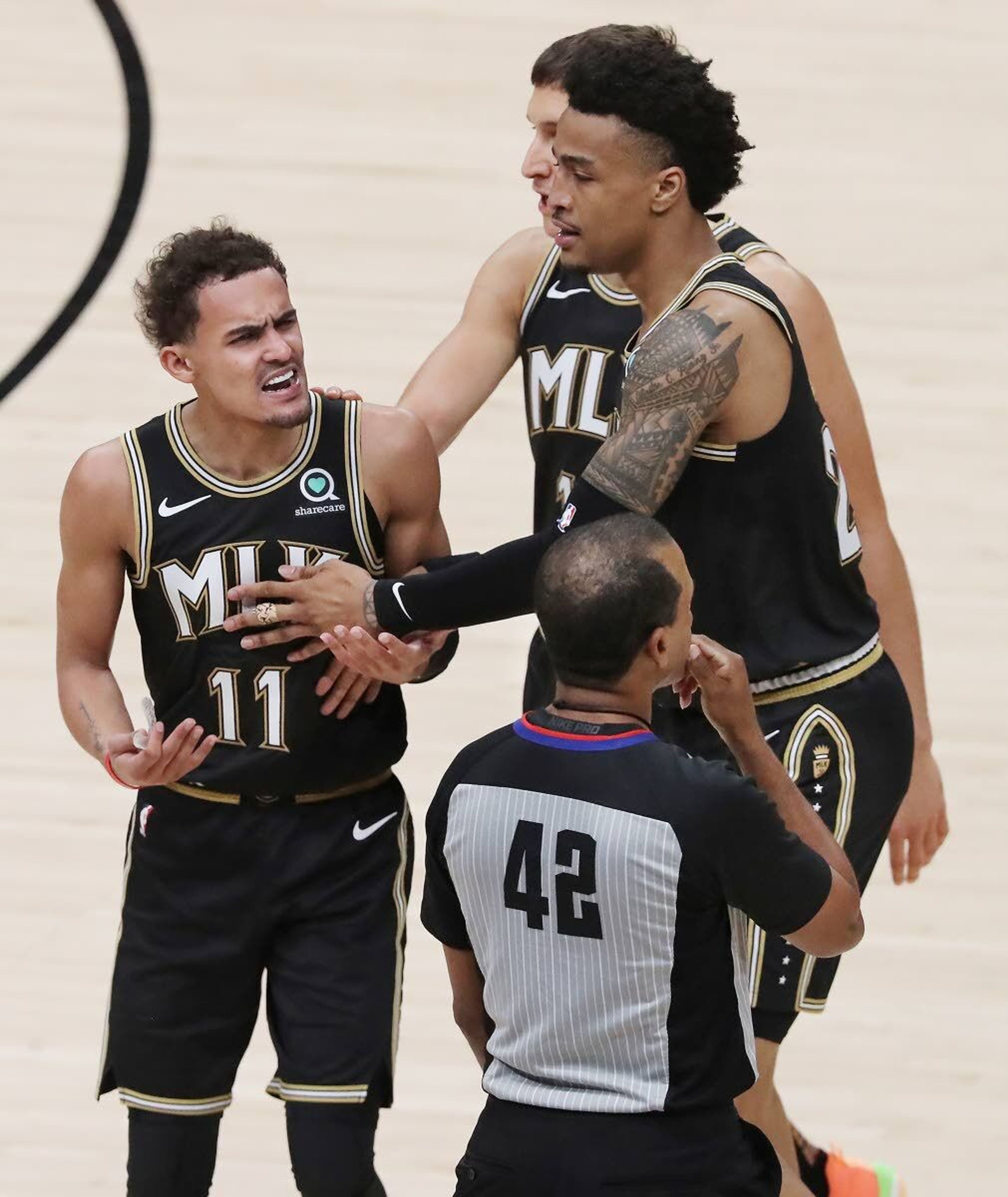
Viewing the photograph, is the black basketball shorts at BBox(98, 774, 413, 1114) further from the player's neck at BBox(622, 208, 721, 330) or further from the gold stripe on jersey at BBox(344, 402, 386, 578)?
the player's neck at BBox(622, 208, 721, 330)

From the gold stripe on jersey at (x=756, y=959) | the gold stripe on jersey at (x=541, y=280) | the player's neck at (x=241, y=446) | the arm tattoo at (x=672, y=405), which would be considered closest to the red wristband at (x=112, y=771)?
the player's neck at (x=241, y=446)

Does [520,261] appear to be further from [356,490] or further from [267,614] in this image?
[267,614]

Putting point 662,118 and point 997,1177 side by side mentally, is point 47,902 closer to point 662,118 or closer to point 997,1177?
point 997,1177

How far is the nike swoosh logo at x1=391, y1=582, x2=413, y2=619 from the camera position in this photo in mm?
3514

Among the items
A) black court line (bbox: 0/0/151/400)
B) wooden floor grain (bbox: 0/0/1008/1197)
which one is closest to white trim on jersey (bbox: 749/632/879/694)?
wooden floor grain (bbox: 0/0/1008/1197)

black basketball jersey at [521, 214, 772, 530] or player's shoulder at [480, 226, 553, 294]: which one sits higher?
player's shoulder at [480, 226, 553, 294]

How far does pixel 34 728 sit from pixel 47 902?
0.75m

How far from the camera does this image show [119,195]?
765 cm

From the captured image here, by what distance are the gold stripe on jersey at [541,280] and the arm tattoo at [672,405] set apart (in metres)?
0.87

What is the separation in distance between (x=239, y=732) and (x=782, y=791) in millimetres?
1107

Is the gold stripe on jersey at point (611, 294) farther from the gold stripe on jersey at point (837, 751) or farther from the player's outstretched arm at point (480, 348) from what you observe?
the gold stripe on jersey at point (837, 751)

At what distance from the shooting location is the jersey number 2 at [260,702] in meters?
3.65

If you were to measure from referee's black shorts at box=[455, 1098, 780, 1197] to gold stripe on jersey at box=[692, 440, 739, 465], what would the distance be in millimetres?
1013

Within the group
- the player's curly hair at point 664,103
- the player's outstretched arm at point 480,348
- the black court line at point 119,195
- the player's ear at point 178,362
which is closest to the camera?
the player's curly hair at point 664,103
